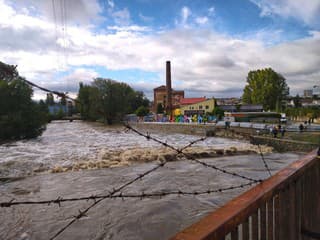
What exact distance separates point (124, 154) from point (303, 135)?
50.9 feet

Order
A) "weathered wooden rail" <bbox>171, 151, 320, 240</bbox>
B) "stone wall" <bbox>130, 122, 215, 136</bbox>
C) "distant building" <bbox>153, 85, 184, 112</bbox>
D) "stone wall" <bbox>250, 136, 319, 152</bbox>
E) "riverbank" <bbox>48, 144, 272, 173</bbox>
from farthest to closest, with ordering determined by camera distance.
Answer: "distant building" <bbox>153, 85, 184, 112</bbox> < "stone wall" <bbox>130, 122, 215, 136</bbox> < "stone wall" <bbox>250, 136, 319, 152</bbox> < "riverbank" <bbox>48, 144, 272, 173</bbox> < "weathered wooden rail" <bbox>171, 151, 320, 240</bbox>

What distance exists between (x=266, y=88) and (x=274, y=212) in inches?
2288

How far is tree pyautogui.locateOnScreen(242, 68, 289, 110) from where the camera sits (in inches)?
2164

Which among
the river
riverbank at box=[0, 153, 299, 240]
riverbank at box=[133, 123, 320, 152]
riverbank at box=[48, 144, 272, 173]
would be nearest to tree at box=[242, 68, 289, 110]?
riverbank at box=[133, 123, 320, 152]

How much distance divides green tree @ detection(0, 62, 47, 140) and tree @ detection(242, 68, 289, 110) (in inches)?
1779

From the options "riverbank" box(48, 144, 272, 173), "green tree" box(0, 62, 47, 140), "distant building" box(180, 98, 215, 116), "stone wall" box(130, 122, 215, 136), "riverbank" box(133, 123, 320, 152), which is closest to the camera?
"riverbank" box(48, 144, 272, 173)

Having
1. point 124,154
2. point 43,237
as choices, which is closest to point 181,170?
point 124,154

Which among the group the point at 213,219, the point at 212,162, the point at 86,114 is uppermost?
the point at 86,114

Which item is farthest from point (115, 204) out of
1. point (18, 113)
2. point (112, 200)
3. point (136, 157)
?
point (18, 113)

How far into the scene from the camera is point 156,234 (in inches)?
235

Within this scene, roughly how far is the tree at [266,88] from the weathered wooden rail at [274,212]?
184 ft

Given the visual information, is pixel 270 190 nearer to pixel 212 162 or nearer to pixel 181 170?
pixel 181 170

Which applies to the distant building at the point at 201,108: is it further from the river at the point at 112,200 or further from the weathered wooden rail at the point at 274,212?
the weathered wooden rail at the point at 274,212

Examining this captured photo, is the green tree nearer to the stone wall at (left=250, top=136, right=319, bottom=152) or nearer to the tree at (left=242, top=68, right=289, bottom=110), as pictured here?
the stone wall at (left=250, top=136, right=319, bottom=152)
